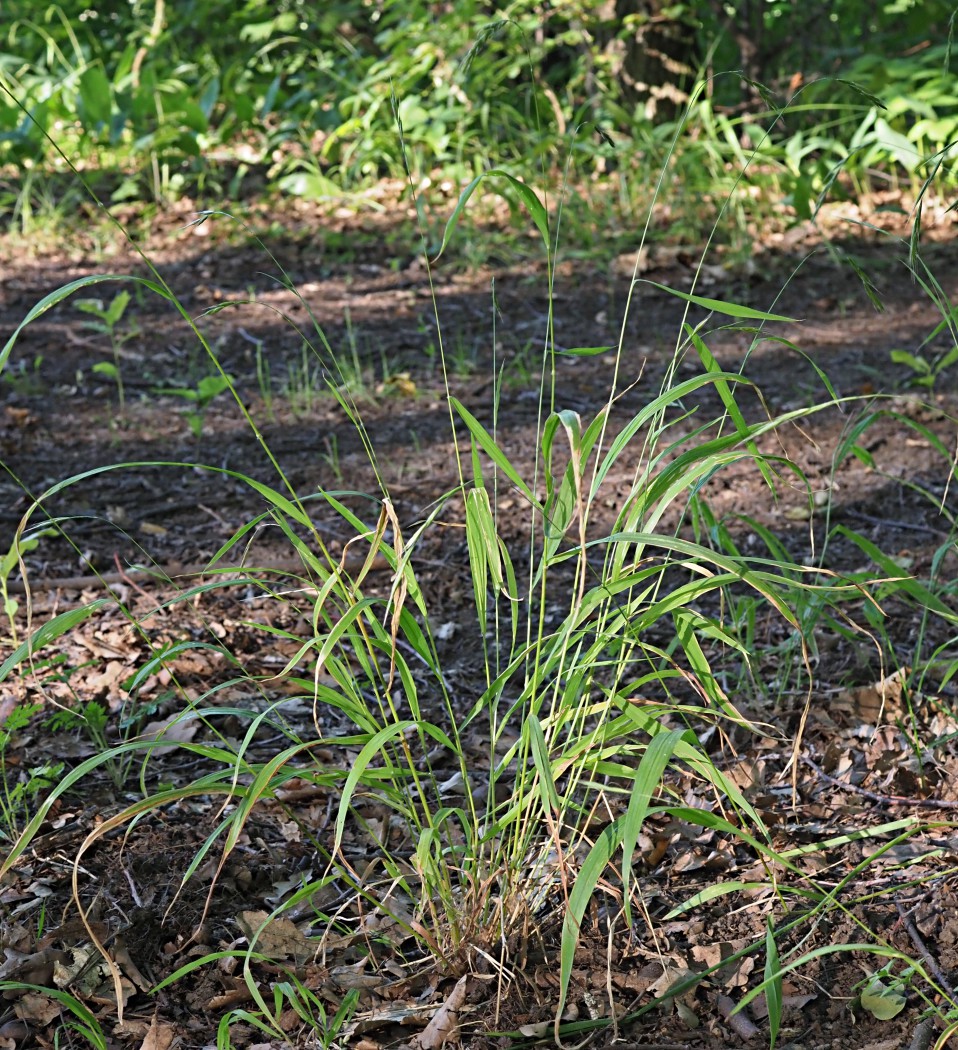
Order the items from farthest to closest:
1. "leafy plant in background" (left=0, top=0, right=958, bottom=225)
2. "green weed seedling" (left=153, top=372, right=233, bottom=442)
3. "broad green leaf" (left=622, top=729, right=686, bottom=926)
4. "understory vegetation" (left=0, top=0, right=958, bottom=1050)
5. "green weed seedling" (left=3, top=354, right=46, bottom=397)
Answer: "leafy plant in background" (left=0, top=0, right=958, bottom=225)
"green weed seedling" (left=3, top=354, right=46, bottom=397)
"green weed seedling" (left=153, top=372, right=233, bottom=442)
"understory vegetation" (left=0, top=0, right=958, bottom=1050)
"broad green leaf" (left=622, top=729, right=686, bottom=926)

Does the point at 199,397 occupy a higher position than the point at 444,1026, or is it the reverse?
the point at 444,1026

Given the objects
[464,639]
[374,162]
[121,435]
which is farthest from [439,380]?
[374,162]

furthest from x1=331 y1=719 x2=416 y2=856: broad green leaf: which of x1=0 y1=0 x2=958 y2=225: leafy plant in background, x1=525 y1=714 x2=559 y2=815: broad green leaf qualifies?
x1=0 y1=0 x2=958 y2=225: leafy plant in background

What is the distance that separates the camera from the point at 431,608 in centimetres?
255

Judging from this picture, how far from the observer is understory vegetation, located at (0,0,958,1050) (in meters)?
1.29

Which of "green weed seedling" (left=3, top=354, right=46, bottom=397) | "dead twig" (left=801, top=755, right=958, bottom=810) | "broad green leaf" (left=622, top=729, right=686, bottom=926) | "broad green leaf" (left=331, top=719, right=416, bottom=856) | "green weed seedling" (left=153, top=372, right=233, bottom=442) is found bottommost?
"green weed seedling" (left=3, top=354, right=46, bottom=397)

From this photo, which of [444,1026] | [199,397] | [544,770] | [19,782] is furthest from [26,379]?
[544,770]

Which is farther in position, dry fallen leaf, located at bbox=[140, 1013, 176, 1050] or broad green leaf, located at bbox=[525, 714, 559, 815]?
dry fallen leaf, located at bbox=[140, 1013, 176, 1050]

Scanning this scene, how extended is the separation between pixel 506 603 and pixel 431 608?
19 cm

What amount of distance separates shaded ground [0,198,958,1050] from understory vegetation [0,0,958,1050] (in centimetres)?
2

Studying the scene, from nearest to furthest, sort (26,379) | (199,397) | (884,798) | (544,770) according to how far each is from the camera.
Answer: (544,770) → (884,798) → (199,397) → (26,379)

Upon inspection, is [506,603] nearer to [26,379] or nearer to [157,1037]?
[157,1037]

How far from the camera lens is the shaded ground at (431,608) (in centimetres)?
145

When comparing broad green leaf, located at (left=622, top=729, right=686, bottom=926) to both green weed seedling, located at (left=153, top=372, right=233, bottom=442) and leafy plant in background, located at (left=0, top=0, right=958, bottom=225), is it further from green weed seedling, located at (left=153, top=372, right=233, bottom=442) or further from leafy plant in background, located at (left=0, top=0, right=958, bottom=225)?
leafy plant in background, located at (left=0, top=0, right=958, bottom=225)
